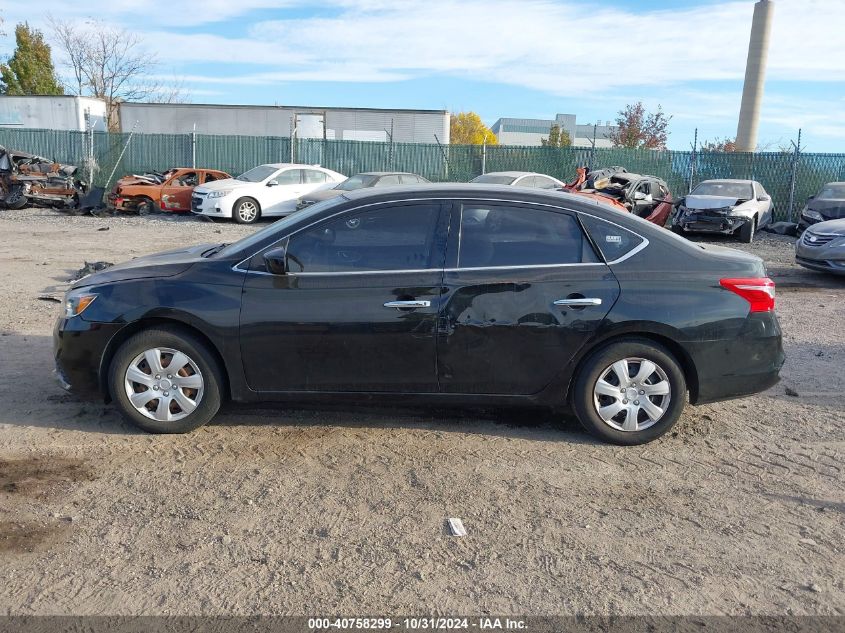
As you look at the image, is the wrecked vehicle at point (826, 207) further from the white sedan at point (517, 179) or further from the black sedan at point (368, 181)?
the black sedan at point (368, 181)

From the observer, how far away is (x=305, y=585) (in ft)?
11.2

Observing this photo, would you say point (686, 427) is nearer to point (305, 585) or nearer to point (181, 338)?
point (305, 585)

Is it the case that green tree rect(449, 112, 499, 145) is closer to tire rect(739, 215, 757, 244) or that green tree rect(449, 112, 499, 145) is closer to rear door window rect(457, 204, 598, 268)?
tire rect(739, 215, 757, 244)

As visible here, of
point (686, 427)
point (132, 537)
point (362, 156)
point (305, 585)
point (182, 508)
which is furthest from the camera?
point (362, 156)

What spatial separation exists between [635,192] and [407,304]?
15149 mm

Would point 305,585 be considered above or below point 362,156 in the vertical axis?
below

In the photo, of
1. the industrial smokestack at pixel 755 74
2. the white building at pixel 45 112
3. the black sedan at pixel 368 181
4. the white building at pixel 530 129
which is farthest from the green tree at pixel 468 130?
the black sedan at pixel 368 181

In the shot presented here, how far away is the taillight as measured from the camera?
502cm

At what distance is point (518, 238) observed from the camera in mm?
5055

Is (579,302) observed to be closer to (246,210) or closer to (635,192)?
(635,192)

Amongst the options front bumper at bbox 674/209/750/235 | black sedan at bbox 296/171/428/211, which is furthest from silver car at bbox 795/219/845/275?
black sedan at bbox 296/171/428/211

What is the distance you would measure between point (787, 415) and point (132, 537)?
466cm

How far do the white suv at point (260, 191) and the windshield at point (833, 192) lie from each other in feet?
40.7

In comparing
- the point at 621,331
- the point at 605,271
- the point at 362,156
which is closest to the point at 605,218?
the point at 605,271
